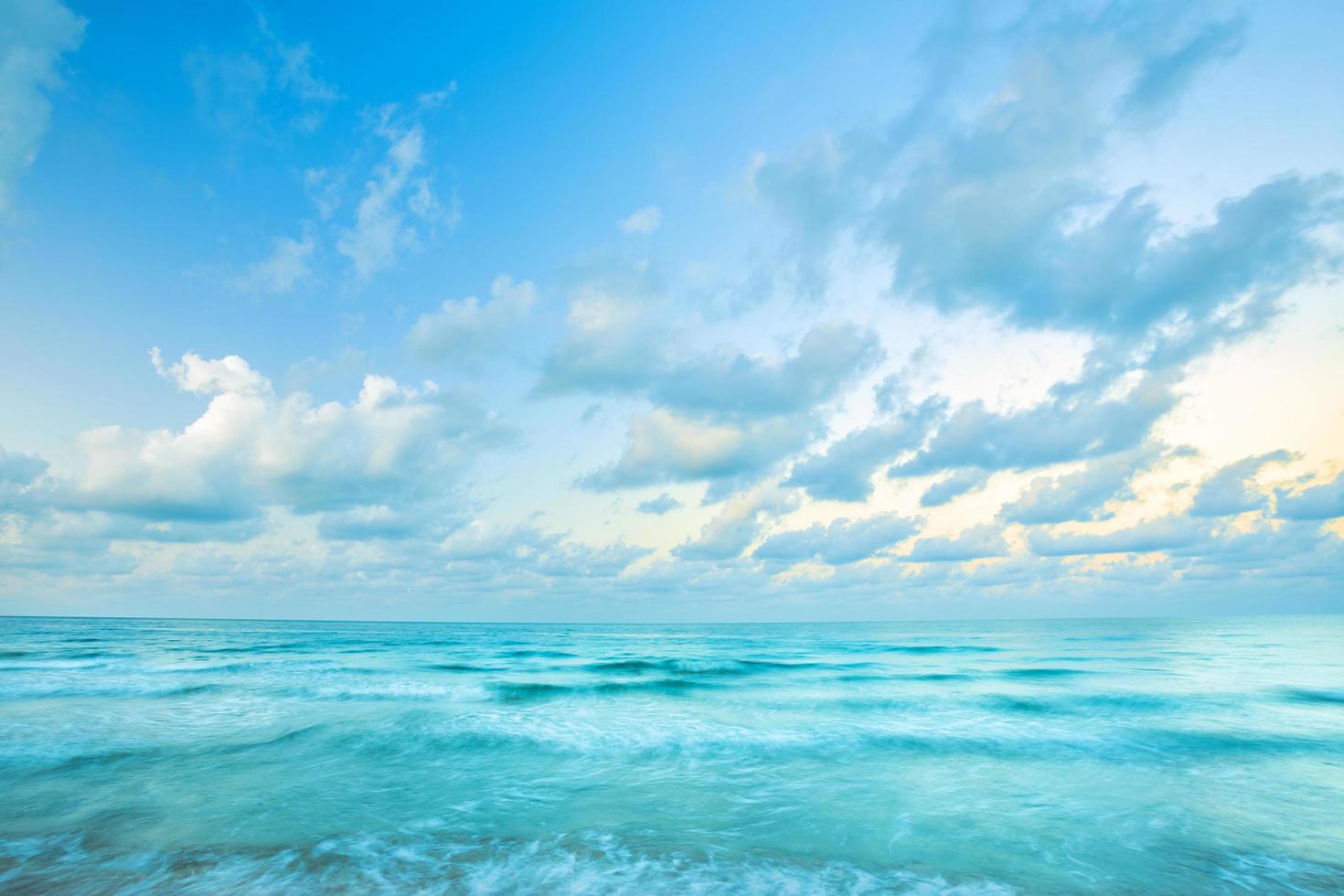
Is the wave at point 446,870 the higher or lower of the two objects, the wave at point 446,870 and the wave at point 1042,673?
the higher

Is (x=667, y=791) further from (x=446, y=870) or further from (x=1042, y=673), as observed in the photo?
(x=1042, y=673)

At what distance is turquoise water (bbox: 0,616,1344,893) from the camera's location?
6918mm

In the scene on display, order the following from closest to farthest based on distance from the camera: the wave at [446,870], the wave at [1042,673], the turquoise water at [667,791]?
1. the wave at [446,870]
2. the turquoise water at [667,791]
3. the wave at [1042,673]

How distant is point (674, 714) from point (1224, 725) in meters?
14.4

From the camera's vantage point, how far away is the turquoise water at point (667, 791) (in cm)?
692

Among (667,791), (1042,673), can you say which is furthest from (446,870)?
(1042,673)

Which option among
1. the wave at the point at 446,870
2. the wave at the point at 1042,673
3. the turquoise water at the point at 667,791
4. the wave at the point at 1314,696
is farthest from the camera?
the wave at the point at 1042,673

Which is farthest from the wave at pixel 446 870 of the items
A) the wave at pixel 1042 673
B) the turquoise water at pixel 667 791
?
the wave at pixel 1042 673

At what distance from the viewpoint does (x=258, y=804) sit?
908cm

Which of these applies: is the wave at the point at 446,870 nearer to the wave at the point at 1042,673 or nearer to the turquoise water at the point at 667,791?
the turquoise water at the point at 667,791

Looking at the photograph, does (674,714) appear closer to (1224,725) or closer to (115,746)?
(115,746)

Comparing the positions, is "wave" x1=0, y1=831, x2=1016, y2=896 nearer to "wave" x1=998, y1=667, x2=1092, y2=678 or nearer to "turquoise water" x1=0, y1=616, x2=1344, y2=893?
"turquoise water" x1=0, y1=616, x2=1344, y2=893

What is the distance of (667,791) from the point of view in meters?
10.1

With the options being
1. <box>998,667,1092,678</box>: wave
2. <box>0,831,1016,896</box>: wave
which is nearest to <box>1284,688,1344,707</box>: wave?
<box>998,667,1092,678</box>: wave
